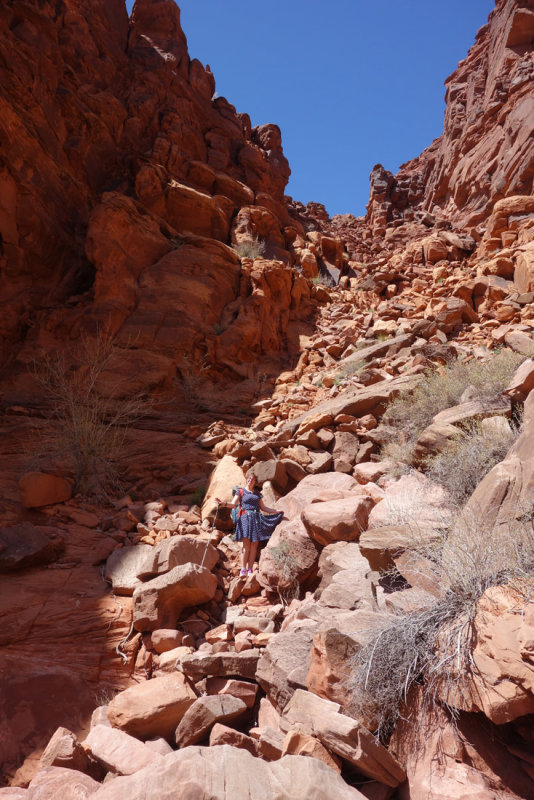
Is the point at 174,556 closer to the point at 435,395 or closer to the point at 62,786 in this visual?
the point at 62,786

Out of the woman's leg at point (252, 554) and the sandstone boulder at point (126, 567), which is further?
the woman's leg at point (252, 554)

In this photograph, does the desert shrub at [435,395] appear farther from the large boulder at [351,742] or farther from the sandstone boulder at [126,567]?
the sandstone boulder at [126,567]

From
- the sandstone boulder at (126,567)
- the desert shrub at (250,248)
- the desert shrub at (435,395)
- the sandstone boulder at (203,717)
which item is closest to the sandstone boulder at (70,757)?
the sandstone boulder at (203,717)

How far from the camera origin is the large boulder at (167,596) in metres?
4.00

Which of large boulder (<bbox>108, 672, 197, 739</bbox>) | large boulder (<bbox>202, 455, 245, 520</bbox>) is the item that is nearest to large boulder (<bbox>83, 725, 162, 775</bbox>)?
large boulder (<bbox>108, 672, 197, 739</bbox>)

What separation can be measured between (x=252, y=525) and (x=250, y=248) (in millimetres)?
11260

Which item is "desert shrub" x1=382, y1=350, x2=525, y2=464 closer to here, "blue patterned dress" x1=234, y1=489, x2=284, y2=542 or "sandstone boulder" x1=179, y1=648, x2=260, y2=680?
"blue patterned dress" x1=234, y1=489, x2=284, y2=542

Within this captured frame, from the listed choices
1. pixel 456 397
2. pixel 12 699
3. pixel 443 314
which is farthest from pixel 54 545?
pixel 443 314

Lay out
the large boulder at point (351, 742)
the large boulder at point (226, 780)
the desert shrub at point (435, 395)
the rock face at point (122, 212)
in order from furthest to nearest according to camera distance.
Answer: the rock face at point (122, 212) < the desert shrub at point (435, 395) < the large boulder at point (351, 742) < the large boulder at point (226, 780)

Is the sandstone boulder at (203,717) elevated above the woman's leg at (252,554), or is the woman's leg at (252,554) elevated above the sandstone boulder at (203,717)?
the woman's leg at (252,554)

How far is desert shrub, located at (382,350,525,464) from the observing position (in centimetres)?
518

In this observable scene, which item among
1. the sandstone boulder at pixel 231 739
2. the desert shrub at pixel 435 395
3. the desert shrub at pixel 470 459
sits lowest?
the sandstone boulder at pixel 231 739

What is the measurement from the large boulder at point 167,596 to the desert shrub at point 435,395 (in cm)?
283

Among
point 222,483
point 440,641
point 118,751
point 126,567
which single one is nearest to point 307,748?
point 440,641
